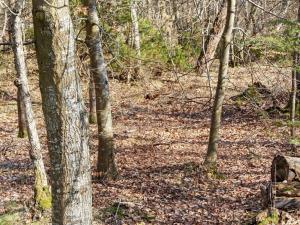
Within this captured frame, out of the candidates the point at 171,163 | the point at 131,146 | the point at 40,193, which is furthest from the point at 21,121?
the point at 40,193

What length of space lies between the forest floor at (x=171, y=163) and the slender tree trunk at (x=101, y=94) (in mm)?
493

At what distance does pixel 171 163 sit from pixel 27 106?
5325mm

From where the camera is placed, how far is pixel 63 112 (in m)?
3.70

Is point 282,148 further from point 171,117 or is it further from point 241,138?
point 171,117

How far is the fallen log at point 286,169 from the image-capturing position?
852cm

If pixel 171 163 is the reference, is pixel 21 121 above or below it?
above

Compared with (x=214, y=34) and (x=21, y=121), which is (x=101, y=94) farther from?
(x=214, y=34)

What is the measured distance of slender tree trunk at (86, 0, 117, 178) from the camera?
9594mm

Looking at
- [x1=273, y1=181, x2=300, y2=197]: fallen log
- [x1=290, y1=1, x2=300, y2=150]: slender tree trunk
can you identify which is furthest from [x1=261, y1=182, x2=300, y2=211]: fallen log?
[x1=290, y1=1, x2=300, y2=150]: slender tree trunk

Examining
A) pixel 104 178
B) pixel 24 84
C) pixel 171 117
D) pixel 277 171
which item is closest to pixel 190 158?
pixel 104 178

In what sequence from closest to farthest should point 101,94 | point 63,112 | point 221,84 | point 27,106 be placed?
point 63,112 → point 27,106 → point 101,94 → point 221,84

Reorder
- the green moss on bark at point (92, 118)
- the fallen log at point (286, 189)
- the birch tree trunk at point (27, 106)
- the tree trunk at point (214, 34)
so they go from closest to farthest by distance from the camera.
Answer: the birch tree trunk at point (27, 106) < the fallen log at point (286, 189) < the green moss on bark at point (92, 118) < the tree trunk at point (214, 34)

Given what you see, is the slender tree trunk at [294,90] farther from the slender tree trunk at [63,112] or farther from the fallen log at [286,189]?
the slender tree trunk at [63,112]

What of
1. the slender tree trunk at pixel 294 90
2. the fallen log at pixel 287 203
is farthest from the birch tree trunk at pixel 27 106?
the slender tree trunk at pixel 294 90
